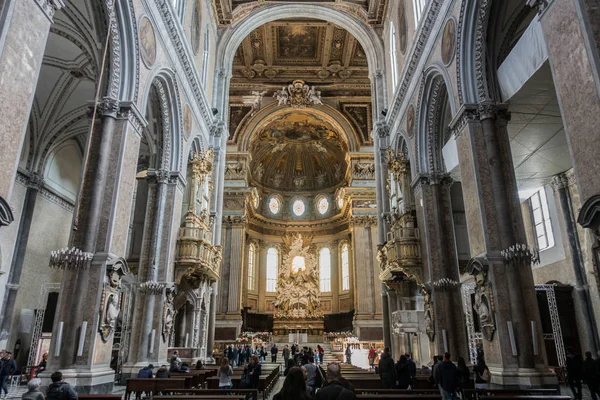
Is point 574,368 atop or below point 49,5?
below

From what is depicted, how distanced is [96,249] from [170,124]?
6.41m

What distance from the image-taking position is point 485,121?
397 inches

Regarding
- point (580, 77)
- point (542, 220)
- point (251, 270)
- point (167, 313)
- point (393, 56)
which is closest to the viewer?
point (580, 77)

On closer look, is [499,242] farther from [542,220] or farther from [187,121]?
[187,121]

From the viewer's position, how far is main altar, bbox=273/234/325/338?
31.4m

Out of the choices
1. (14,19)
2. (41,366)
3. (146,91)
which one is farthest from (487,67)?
(41,366)

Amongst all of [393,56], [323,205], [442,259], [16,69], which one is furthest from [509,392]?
[323,205]

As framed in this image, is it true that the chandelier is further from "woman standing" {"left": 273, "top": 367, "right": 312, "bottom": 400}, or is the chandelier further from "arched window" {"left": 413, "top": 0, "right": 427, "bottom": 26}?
"woman standing" {"left": 273, "top": 367, "right": 312, "bottom": 400}

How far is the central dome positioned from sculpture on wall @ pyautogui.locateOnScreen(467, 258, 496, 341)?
21.5 meters

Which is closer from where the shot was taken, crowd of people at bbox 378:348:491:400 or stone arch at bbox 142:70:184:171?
crowd of people at bbox 378:348:491:400

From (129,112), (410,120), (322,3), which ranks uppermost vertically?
(322,3)

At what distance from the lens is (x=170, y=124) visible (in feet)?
48.4

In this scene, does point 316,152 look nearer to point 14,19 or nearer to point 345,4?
point 345,4

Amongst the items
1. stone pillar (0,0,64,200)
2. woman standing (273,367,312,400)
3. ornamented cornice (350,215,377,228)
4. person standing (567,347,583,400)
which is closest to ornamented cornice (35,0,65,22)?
stone pillar (0,0,64,200)
